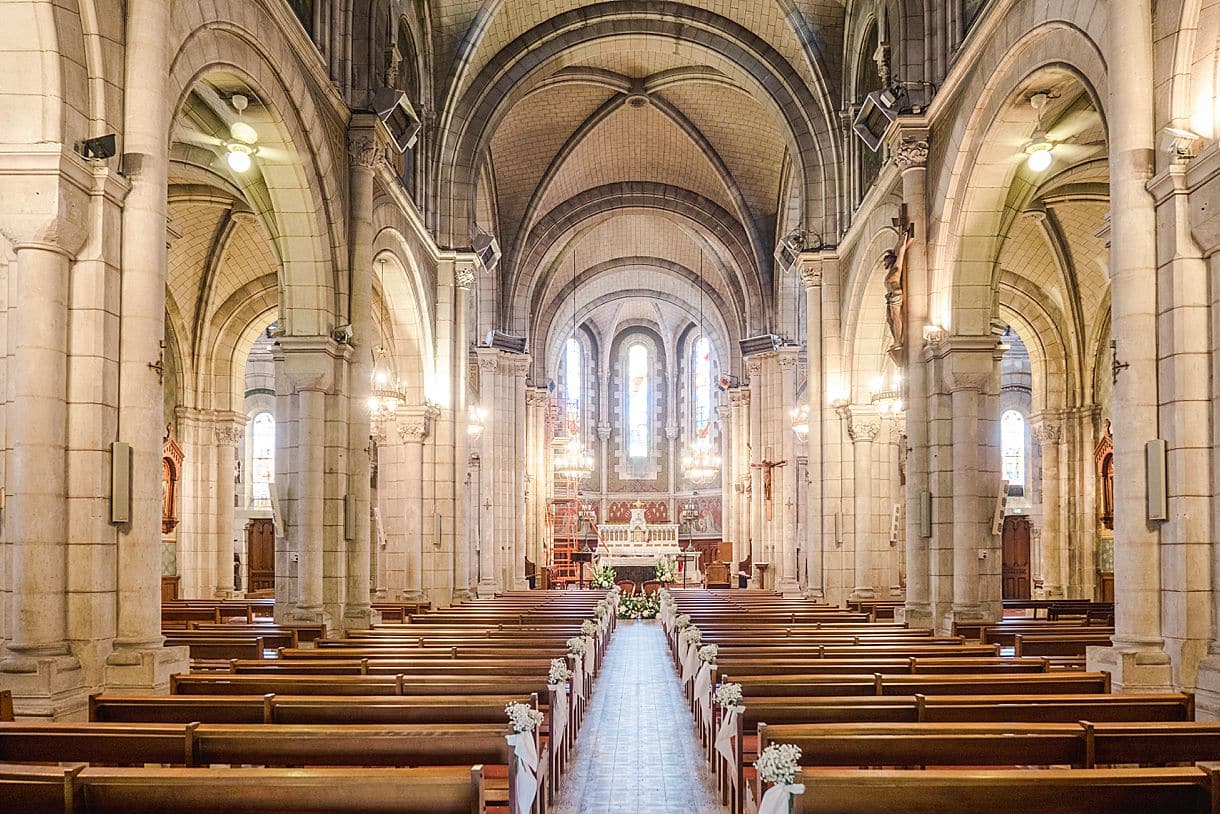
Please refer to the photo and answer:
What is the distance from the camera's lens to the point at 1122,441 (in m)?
8.91

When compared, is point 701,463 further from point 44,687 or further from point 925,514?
point 44,687

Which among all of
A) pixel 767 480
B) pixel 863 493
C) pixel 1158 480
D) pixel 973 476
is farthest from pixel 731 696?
pixel 767 480

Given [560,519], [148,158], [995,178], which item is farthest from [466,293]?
[560,519]

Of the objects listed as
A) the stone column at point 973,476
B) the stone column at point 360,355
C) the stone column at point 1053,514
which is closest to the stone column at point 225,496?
the stone column at point 360,355

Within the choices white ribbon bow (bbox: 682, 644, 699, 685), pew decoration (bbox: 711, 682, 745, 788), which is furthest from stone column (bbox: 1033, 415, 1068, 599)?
pew decoration (bbox: 711, 682, 745, 788)

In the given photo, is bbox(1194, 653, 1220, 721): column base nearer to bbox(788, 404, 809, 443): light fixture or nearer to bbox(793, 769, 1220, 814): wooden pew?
bbox(793, 769, 1220, 814): wooden pew

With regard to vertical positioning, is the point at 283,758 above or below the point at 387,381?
below

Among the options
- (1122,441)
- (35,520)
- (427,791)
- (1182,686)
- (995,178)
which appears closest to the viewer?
(427,791)

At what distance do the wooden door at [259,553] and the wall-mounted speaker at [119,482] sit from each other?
23.4 meters

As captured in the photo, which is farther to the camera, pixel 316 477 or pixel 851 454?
pixel 851 454

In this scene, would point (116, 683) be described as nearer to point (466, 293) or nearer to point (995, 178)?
point (995, 178)

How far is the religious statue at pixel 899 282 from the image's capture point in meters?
15.2

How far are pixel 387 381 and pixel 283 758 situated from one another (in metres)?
17.0

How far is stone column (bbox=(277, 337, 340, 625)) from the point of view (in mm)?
14031
